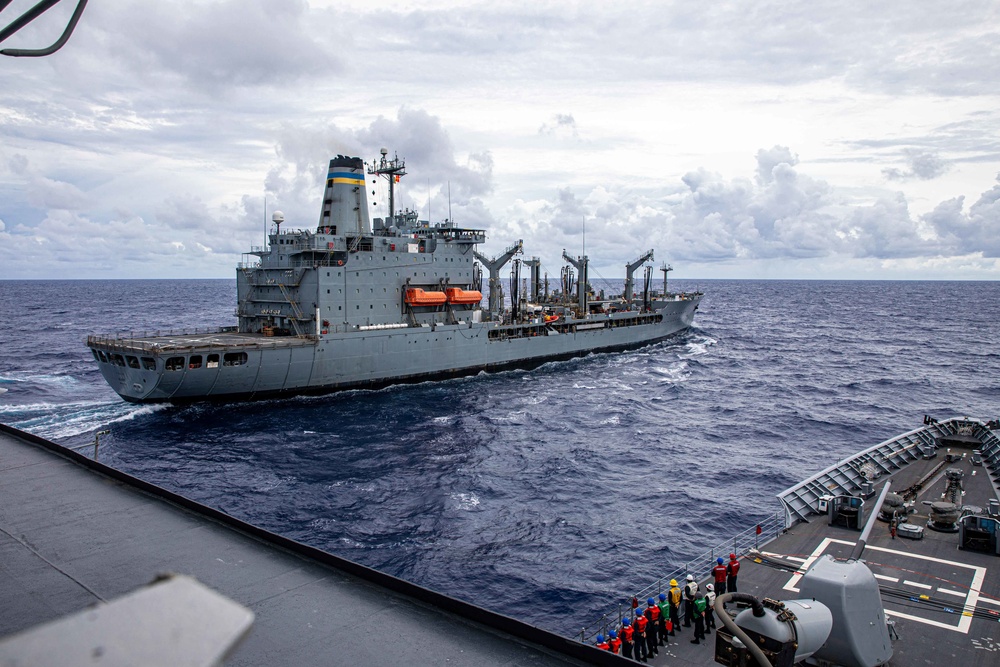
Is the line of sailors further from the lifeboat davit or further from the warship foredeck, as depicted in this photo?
the lifeboat davit

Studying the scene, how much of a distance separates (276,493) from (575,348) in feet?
127

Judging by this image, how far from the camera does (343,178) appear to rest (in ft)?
157

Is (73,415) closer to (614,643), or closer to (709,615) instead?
(614,643)

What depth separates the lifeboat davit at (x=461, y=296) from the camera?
50156 mm

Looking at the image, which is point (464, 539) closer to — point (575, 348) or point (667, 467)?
point (667, 467)

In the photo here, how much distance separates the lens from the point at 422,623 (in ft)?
29.6

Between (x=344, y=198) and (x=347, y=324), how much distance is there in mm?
10105

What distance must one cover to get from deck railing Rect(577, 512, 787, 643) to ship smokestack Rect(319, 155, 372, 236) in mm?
34868

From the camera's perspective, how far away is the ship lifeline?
37.7 metres

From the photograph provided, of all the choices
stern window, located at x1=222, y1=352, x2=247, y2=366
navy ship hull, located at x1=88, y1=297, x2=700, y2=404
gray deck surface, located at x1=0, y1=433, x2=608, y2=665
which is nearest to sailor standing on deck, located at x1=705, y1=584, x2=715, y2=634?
gray deck surface, located at x1=0, y1=433, x2=608, y2=665

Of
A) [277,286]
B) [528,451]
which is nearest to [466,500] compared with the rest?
[528,451]

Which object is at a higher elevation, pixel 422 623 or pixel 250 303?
pixel 250 303

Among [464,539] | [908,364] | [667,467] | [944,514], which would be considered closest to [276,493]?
[464,539]

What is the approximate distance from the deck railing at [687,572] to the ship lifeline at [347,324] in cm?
2759
